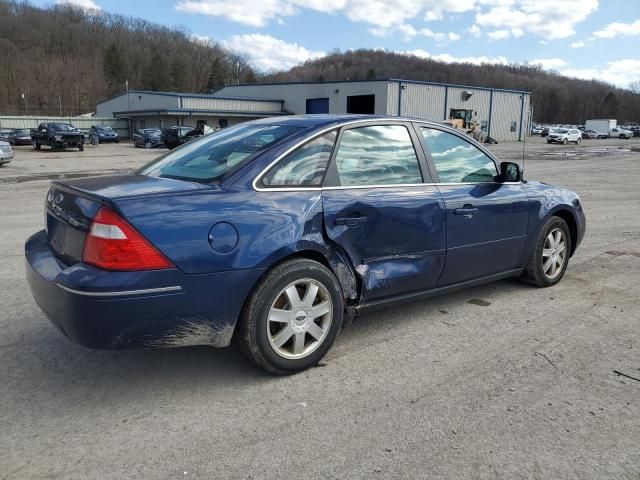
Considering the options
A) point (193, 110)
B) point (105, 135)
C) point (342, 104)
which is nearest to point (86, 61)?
point (193, 110)

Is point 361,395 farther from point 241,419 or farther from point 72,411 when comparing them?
point 72,411

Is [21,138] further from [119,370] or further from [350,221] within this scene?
[350,221]

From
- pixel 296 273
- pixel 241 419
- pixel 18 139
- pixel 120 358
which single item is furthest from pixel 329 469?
pixel 18 139

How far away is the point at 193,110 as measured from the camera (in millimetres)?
52188

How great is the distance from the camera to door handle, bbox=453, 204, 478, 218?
4.16m

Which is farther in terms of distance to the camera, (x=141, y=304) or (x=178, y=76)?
(x=178, y=76)

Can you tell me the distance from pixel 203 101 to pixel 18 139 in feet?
62.5

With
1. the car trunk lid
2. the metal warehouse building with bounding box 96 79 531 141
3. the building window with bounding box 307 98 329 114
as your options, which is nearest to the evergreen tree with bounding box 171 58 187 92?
the metal warehouse building with bounding box 96 79 531 141

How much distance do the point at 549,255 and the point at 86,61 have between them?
13501 cm

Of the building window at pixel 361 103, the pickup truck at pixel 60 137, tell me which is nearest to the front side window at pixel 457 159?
the pickup truck at pixel 60 137

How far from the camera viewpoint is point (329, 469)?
8.18ft

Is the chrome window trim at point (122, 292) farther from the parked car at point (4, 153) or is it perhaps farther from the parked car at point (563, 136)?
the parked car at point (563, 136)

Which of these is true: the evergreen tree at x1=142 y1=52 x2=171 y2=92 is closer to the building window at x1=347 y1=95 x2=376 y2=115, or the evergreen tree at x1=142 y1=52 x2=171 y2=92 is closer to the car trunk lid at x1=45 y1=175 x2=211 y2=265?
the building window at x1=347 y1=95 x2=376 y2=115

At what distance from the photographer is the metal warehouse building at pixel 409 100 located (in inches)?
1907
